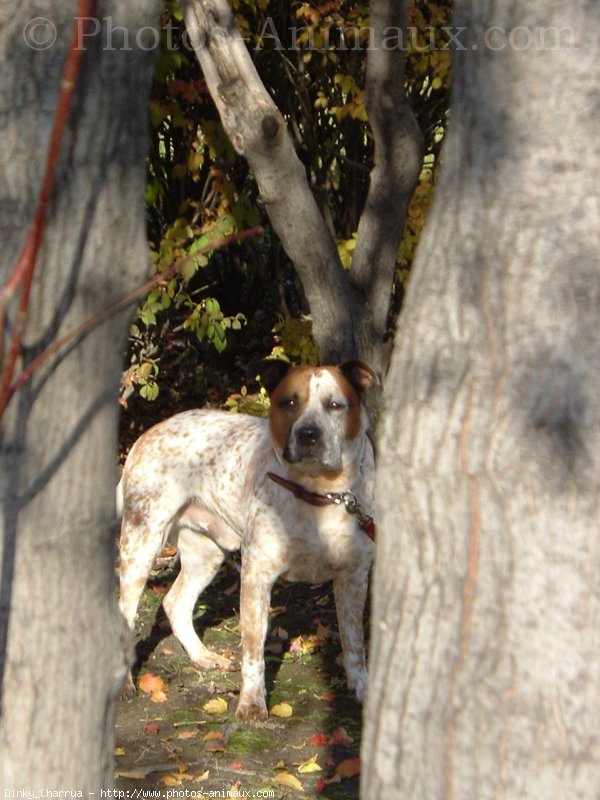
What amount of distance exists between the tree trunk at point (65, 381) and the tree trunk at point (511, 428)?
68cm

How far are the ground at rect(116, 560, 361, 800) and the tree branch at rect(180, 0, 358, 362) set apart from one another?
5.33 feet

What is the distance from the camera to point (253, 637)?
18.6 ft

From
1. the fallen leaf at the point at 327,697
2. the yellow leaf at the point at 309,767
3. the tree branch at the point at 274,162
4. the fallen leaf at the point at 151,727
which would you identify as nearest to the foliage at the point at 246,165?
the tree branch at the point at 274,162

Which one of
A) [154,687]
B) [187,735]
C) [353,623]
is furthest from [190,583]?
[187,735]

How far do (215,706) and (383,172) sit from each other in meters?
3.01

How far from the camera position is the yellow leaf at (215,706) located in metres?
5.76

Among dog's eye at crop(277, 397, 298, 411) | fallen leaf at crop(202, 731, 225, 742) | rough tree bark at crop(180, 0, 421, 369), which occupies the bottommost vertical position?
fallen leaf at crop(202, 731, 225, 742)

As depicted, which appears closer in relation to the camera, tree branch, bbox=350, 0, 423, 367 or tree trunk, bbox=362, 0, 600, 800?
tree trunk, bbox=362, 0, 600, 800

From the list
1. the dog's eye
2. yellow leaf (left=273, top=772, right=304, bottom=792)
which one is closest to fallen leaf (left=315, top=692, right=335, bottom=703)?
yellow leaf (left=273, top=772, right=304, bottom=792)

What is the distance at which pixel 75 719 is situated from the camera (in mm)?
Answer: 2729

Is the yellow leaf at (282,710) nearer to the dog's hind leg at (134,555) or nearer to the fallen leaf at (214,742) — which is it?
the fallen leaf at (214,742)

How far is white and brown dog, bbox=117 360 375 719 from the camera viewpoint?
5680 millimetres

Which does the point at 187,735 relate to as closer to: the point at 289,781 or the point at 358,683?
the point at 289,781

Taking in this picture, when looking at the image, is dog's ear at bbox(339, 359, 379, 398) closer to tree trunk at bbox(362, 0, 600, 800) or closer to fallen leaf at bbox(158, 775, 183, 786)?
fallen leaf at bbox(158, 775, 183, 786)
